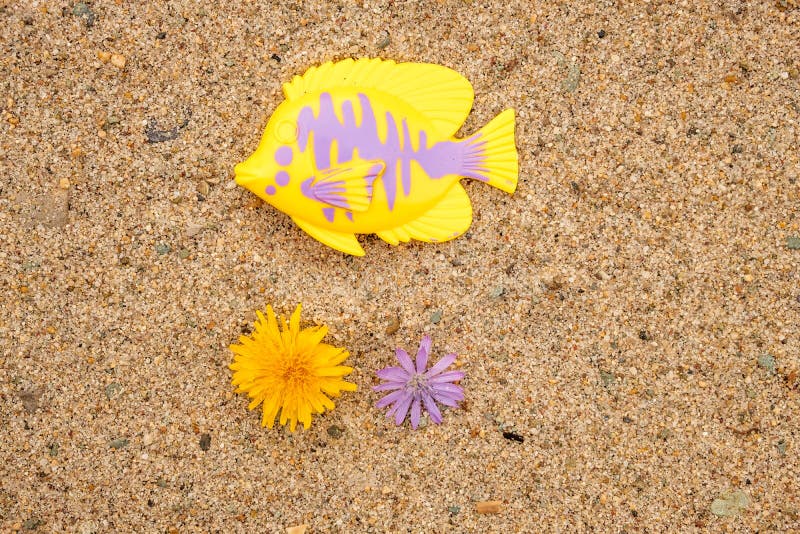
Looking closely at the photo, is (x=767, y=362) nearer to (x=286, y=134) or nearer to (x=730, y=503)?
(x=730, y=503)

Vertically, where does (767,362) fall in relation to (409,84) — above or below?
below

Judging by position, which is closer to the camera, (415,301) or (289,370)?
(289,370)

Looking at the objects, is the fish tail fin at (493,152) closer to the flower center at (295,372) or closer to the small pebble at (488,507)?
the flower center at (295,372)

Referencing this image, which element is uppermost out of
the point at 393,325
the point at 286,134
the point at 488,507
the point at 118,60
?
the point at 118,60

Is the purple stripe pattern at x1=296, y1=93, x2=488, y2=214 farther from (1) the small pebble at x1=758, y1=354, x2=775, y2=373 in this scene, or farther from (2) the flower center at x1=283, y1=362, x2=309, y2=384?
(1) the small pebble at x1=758, y1=354, x2=775, y2=373

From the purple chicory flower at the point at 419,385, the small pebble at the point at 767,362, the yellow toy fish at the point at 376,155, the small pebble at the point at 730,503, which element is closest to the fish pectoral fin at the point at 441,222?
the yellow toy fish at the point at 376,155

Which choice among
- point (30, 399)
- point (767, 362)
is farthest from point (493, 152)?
point (30, 399)

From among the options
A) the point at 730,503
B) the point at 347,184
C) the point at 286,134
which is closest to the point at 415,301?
the point at 347,184

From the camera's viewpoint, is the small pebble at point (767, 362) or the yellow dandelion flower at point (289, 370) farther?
the small pebble at point (767, 362)
